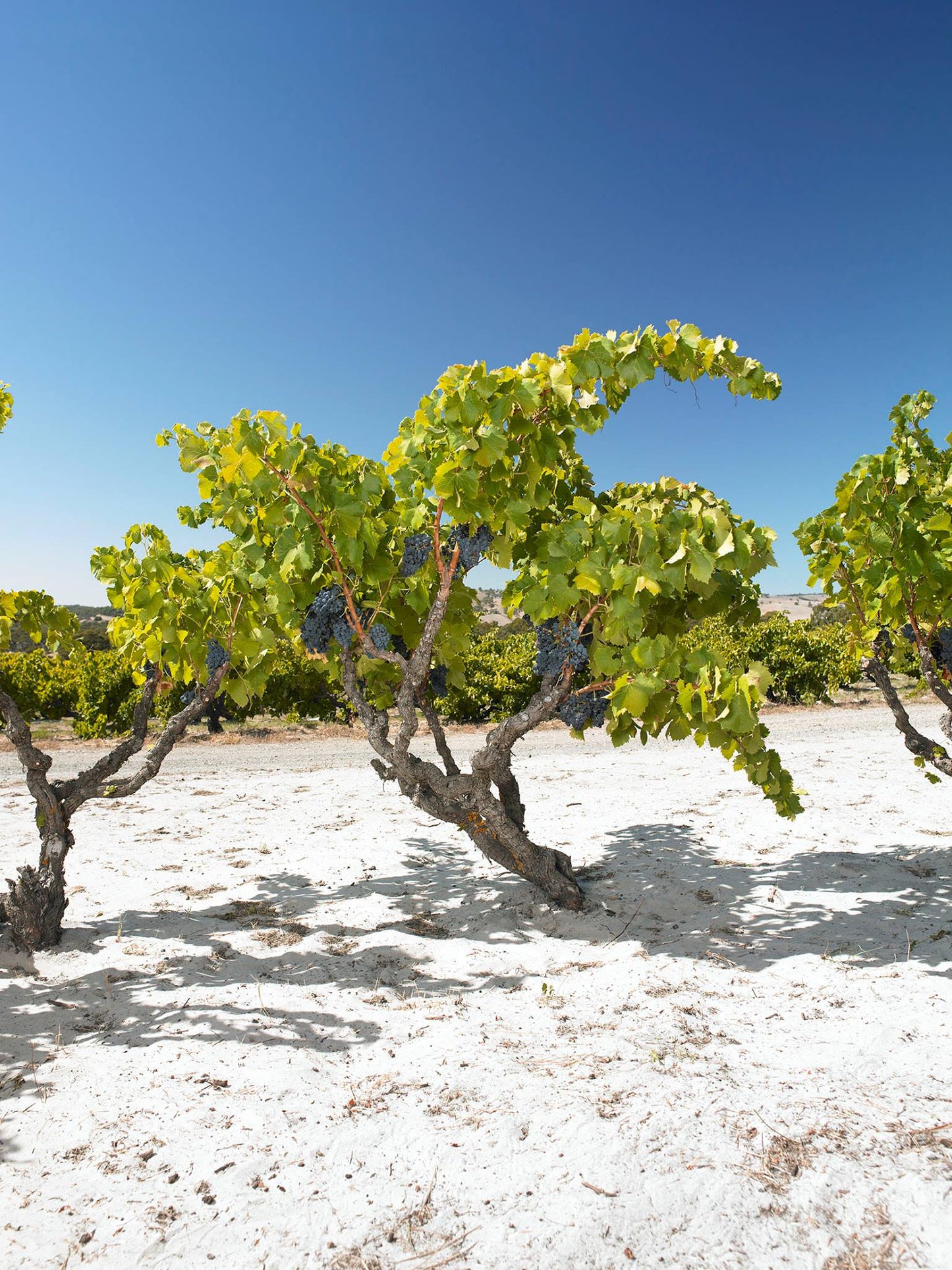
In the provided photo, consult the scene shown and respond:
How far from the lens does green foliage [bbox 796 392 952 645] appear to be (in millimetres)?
4301

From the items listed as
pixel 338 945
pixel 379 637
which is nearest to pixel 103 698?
pixel 338 945

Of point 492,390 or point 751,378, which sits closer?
point 492,390

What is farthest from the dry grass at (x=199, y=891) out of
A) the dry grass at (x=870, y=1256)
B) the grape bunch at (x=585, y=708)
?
the dry grass at (x=870, y=1256)

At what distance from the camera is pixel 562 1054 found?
309 centimetres

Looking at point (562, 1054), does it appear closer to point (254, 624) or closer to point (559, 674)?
point (559, 674)

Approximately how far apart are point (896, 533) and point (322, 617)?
11.9 ft

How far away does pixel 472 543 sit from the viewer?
3867mm

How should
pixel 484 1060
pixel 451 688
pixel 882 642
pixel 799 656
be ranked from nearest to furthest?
1. pixel 484 1060
2. pixel 882 642
3. pixel 451 688
4. pixel 799 656

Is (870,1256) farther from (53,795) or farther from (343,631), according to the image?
(53,795)

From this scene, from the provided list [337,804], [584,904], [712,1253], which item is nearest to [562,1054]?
[712,1253]

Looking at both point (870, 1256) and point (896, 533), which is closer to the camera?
point (870, 1256)

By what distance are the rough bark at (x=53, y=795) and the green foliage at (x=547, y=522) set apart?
1.29 metres

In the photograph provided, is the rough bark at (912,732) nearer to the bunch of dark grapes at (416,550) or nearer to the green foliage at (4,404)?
the bunch of dark grapes at (416,550)

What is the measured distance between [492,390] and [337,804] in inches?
236
